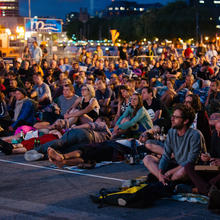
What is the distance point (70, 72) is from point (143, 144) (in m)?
9.77

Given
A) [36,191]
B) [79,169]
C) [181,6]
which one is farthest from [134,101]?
[181,6]

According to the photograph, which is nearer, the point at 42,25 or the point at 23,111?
the point at 23,111

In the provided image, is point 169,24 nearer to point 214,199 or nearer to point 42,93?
point 42,93

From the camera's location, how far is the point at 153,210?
5887 millimetres

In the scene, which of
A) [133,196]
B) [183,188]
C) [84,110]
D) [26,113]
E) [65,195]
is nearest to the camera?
[133,196]

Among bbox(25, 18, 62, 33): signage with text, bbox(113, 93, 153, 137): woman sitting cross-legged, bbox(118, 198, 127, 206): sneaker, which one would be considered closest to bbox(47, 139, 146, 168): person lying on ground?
bbox(113, 93, 153, 137): woman sitting cross-legged

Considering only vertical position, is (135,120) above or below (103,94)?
below

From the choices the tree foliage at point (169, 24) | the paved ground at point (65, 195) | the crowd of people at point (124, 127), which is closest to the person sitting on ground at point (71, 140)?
the crowd of people at point (124, 127)

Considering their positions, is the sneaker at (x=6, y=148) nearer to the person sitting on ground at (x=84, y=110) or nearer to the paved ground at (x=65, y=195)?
the paved ground at (x=65, y=195)

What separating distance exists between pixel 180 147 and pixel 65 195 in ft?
5.28

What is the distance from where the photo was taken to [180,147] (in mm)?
6633

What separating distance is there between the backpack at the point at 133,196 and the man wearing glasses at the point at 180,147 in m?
0.40

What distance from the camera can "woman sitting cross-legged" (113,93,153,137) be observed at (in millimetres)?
9453

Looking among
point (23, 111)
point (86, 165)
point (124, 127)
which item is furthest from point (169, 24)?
point (86, 165)
